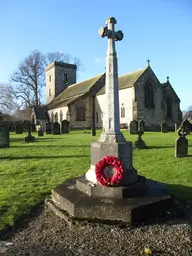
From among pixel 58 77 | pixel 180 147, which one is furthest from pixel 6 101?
pixel 180 147

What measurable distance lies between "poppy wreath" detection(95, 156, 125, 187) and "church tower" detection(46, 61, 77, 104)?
4550 centimetres

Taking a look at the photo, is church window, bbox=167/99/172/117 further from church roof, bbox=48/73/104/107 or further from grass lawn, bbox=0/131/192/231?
grass lawn, bbox=0/131/192/231

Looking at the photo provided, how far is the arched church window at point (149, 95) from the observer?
3225 cm

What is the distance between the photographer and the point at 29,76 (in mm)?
49188

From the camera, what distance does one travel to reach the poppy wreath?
3.89 metres

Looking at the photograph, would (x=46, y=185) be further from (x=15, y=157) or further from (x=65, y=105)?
(x=65, y=105)

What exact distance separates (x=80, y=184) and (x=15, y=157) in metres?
5.97

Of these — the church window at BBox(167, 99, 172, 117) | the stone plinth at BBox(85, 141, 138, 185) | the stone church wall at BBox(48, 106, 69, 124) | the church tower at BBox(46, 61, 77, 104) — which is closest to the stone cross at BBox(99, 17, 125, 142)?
the stone plinth at BBox(85, 141, 138, 185)

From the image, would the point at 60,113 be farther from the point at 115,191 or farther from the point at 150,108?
the point at 115,191

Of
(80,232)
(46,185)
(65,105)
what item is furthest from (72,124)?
(80,232)

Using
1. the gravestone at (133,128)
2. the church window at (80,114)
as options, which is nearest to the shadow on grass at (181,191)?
the gravestone at (133,128)

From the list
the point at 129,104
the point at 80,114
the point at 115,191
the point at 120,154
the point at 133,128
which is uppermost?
the point at 129,104

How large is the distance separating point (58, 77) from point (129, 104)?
21.5 m

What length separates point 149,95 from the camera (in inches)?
1283
